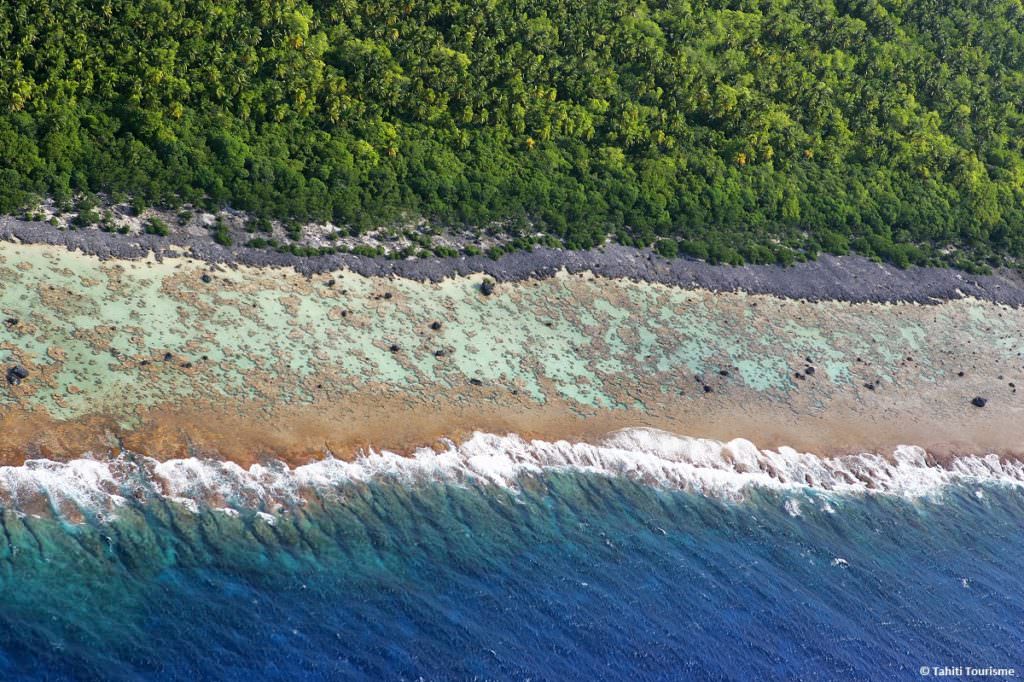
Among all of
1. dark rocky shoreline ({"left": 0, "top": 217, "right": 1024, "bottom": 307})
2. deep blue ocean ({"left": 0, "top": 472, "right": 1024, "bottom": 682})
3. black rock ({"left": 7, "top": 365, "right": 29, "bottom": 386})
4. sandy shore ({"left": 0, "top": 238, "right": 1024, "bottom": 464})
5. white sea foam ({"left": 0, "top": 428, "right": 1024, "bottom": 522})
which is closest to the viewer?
deep blue ocean ({"left": 0, "top": 472, "right": 1024, "bottom": 682})

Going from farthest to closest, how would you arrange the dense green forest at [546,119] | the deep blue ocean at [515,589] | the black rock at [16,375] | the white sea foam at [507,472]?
the dense green forest at [546,119]
the black rock at [16,375]
the white sea foam at [507,472]
the deep blue ocean at [515,589]

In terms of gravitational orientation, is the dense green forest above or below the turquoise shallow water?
above

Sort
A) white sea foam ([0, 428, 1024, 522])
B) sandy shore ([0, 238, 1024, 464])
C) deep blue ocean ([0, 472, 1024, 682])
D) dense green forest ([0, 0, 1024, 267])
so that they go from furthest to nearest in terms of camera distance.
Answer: dense green forest ([0, 0, 1024, 267]) < sandy shore ([0, 238, 1024, 464]) < white sea foam ([0, 428, 1024, 522]) < deep blue ocean ([0, 472, 1024, 682])

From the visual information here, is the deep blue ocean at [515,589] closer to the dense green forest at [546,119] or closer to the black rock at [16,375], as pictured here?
the black rock at [16,375]

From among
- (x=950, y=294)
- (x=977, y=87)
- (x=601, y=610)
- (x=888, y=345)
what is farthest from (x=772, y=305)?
(x=977, y=87)

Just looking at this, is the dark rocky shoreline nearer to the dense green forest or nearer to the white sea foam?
the dense green forest

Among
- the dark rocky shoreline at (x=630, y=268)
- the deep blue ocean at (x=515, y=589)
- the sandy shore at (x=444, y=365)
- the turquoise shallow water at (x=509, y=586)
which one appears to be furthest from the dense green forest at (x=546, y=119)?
the deep blue ocean at (x=515, y=589)

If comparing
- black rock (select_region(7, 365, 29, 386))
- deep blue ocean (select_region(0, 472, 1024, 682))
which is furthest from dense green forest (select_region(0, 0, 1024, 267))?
deep blue ocean (select_region(0, 472, 1024, 682))
